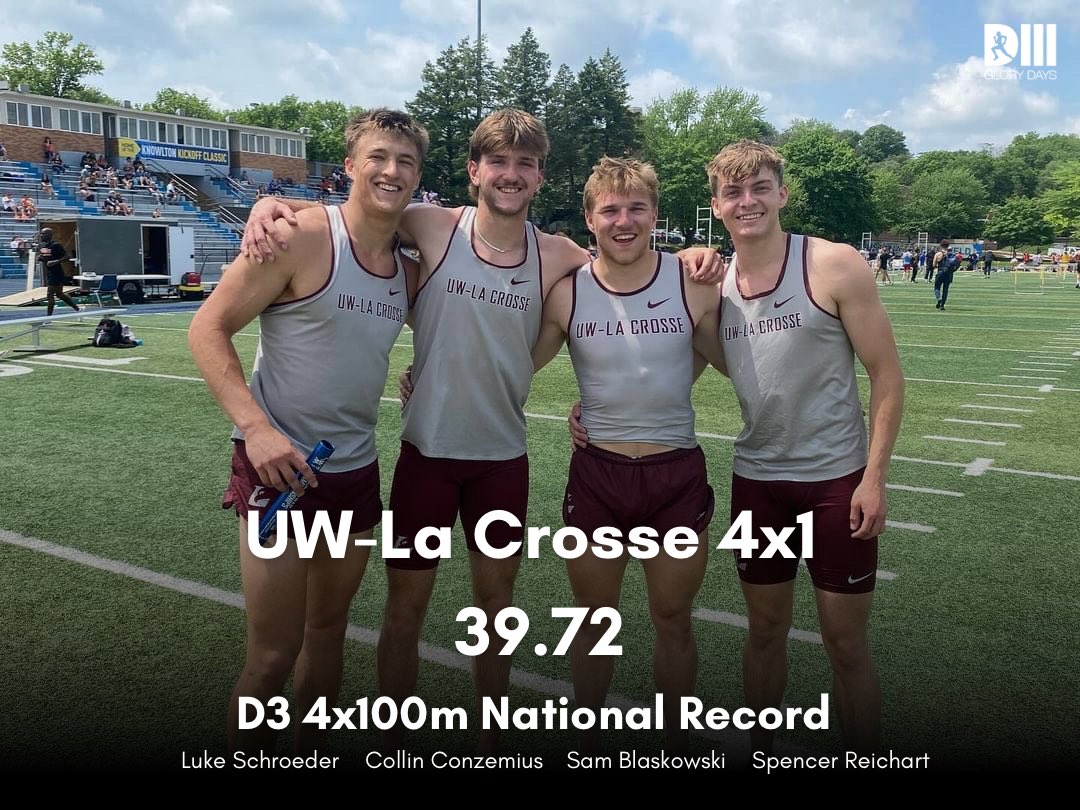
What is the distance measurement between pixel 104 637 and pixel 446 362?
2.18m

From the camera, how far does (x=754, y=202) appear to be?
9.49 ft

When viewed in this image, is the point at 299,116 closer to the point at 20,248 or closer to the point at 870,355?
the point at 20,248

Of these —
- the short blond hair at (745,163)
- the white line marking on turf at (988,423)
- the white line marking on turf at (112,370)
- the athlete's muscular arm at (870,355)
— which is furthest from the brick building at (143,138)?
the athlete's muscular arm at (870,355)

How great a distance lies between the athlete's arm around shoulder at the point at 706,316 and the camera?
3.04 meters

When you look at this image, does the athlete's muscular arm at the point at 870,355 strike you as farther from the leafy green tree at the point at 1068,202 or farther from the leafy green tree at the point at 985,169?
the leafy green tree at the point at 985,169

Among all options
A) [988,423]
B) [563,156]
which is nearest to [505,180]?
[988,423]

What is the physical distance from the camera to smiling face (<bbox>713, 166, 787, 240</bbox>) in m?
2.89

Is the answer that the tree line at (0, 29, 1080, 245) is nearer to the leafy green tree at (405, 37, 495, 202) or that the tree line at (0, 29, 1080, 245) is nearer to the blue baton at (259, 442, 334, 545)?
the leafy green tree at (405, 37, 495, 202)

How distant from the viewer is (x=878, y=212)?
3474 inches

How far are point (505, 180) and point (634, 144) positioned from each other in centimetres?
6940

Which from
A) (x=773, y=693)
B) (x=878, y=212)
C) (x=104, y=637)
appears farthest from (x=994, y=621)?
(x=878, y=212)

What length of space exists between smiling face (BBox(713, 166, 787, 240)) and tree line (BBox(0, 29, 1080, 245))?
115 feet

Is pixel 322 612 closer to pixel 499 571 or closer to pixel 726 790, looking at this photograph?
pixel 499 571

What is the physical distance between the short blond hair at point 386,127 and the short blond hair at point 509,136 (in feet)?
0.61
